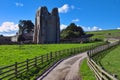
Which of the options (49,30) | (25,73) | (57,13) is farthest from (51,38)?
(25,73)

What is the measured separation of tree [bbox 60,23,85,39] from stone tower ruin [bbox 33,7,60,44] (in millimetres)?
14065

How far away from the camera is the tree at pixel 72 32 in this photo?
14588cm

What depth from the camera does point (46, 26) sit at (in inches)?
5113

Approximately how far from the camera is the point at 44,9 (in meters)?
130

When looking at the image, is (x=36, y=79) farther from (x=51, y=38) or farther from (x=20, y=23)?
(x=20, y=23)

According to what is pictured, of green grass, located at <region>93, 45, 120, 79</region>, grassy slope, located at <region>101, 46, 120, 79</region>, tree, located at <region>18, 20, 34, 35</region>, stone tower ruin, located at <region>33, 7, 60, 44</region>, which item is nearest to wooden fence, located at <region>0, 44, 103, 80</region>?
green grass, located at <region>93, 45, 120, 79</region>

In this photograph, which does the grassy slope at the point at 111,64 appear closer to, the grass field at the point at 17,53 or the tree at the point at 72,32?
the grass field at the point at 17,53

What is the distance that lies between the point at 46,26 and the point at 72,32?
23.1m

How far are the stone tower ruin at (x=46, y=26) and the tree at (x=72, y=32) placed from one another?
46.1ft

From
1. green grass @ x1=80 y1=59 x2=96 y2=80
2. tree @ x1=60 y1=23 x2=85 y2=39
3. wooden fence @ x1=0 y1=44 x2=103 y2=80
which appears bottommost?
green grass @ x1=80 y1=59 x2=96 y2=80

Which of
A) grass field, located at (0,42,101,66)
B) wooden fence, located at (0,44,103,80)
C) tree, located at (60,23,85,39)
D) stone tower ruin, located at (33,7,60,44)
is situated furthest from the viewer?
tree, located at (60,23,85,39)

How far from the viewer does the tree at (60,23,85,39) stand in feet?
479

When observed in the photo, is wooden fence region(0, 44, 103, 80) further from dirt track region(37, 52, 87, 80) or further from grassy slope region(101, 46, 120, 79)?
grassy slope region(101, 46, 120, 79)

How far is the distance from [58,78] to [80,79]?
1699mm
